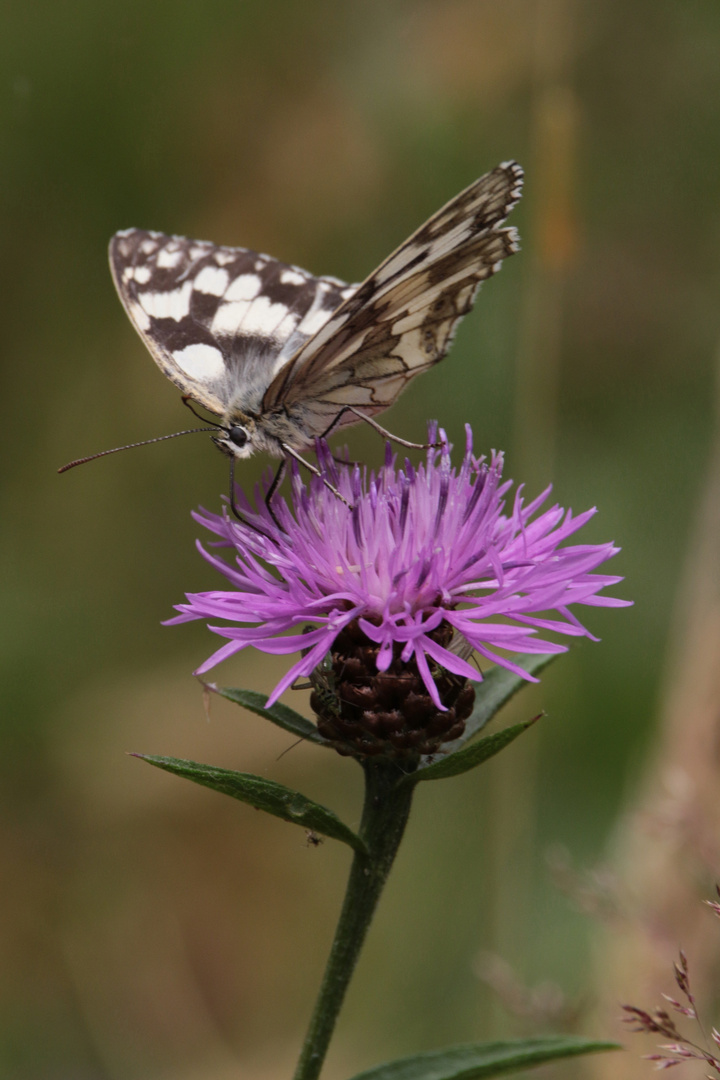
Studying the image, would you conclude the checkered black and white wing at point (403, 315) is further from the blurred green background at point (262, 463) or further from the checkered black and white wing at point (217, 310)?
the blurred green background at point (262, 463)

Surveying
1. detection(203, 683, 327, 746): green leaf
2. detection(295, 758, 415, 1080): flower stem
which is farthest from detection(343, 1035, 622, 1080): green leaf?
detection(203, 683, 327, 746): green leaf

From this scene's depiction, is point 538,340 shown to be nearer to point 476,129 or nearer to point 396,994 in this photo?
point 476,129

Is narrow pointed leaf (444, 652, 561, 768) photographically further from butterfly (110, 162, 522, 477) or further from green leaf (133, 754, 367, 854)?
butterfly (110, 162, 522, 477)

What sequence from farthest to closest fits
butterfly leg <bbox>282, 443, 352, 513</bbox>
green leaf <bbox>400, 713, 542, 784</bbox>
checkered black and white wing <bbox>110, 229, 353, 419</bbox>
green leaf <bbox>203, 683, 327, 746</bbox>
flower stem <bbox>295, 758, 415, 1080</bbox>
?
checkered black and white wing <bbox>110, 229, 353, 419</bbox>
butterfly leg <bbox>282, 443, 352, 513</bbox>
green leaf <bbox>203, 683, 327, 746</bbox>
flower stem <bbox>295, 758, 415, 1080</bbox>
green leaf <bbox>400, 713, 542, 784</bbox>

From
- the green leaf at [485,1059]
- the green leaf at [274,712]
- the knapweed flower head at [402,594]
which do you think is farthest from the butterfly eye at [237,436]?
the green leaf at [485,1059]

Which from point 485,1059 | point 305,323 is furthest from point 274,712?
point 305,323

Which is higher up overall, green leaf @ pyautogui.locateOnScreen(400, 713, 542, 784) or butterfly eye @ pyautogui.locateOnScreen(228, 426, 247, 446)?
butterfly eye @ pyautogui.locateOnScreen(228, 426, 247, 446)
